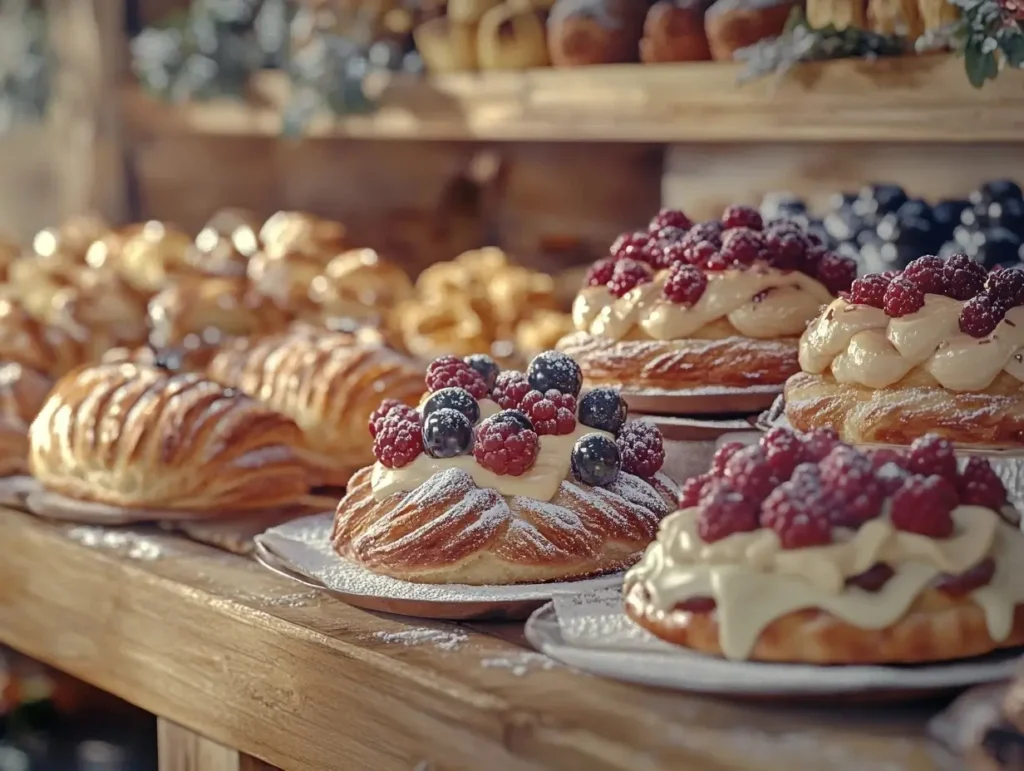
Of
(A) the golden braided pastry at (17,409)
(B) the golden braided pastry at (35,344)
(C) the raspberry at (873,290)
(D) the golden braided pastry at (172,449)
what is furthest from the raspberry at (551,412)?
(B) the golden braided pastry at (35,344)

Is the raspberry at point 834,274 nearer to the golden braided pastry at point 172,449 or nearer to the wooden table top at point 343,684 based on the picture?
the wooden table top at point 343,684

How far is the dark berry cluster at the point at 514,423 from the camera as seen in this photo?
1568 millimetres

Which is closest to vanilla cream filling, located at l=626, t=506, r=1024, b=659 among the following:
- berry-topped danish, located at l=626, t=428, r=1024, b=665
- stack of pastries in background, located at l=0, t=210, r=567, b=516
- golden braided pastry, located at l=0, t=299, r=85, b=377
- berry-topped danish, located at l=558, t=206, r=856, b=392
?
berry-topped danish, located at l=626, t=428, r=1024, b=665

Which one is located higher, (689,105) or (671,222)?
(689,105)

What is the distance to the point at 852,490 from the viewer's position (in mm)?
1224

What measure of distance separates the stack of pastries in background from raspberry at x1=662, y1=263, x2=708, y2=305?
0.55m

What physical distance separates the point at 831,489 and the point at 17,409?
1.61 metres

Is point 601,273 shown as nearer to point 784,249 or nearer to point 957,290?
point 784,249

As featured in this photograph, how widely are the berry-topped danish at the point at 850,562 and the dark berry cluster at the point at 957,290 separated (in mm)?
251

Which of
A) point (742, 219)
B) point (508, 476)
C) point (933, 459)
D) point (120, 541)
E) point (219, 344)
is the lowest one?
point (120, 541)

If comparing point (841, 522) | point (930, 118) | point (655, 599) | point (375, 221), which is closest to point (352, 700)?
point (655, 599)

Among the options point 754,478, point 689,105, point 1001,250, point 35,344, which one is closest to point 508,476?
point 754,478

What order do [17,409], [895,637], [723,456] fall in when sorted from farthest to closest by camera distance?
[17,409] < [723,456] < [895,637]

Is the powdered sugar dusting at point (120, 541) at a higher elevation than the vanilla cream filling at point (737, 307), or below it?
below
